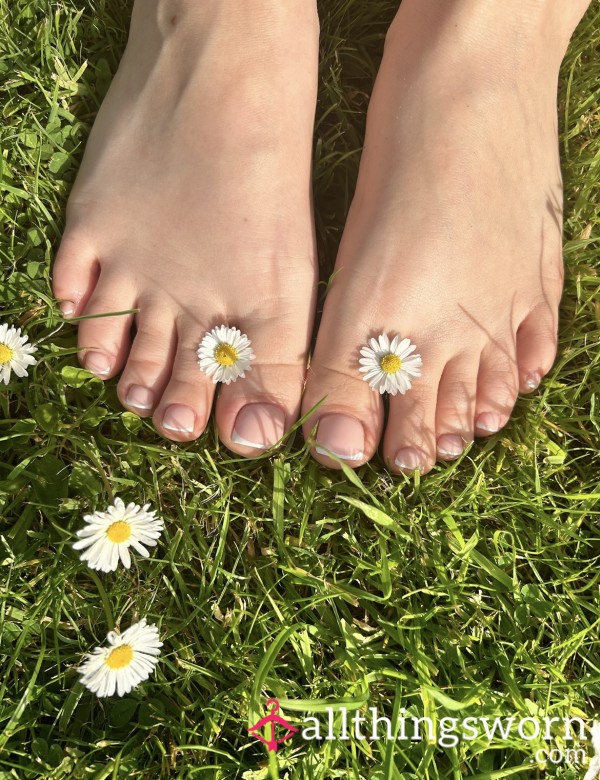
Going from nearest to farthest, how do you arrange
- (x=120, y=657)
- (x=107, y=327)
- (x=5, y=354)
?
(x=120, y=657) → (x=5, y=354) → (x=107, y=327)

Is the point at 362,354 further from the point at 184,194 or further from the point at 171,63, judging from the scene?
the point at 171,63

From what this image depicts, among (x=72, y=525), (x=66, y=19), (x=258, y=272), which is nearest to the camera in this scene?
(x=72, y=525)

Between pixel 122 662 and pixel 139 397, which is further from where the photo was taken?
pixel 139 397

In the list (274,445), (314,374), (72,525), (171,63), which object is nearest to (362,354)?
(314,374)

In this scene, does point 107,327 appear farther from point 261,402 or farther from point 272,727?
point 272,727

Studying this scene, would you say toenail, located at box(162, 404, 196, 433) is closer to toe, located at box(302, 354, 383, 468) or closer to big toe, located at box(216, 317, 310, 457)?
big toe, located at box(216, 317, 310, 457)

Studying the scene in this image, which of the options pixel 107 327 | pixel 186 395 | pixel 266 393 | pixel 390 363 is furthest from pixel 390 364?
pixel 107 327
